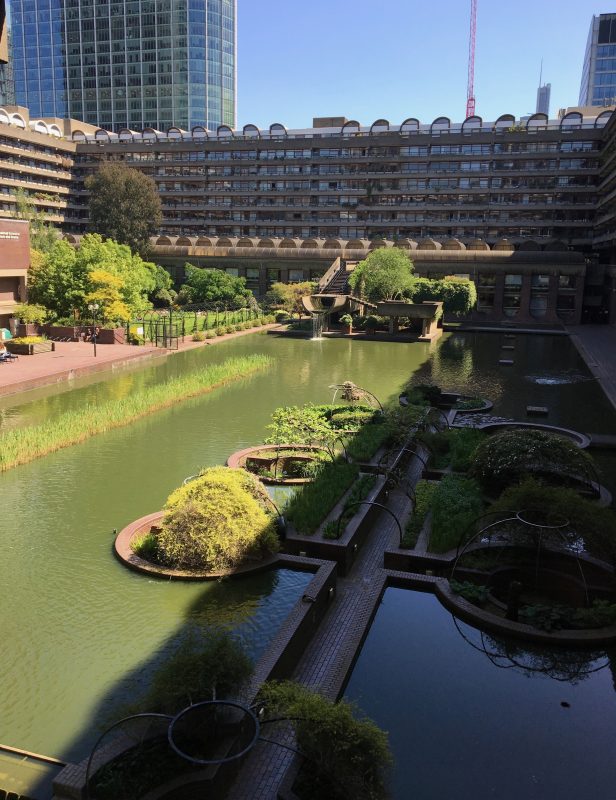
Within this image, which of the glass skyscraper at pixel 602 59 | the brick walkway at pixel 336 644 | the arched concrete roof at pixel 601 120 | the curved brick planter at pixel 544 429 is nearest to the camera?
the brick walkway at pixel 336 644

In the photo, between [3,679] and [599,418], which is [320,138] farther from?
[3,679]

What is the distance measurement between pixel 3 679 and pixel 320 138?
90395 mm

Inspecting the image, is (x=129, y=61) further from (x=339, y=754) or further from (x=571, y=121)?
(x=339, y=754)

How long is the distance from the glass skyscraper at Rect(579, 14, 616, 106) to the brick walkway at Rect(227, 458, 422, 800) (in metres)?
155

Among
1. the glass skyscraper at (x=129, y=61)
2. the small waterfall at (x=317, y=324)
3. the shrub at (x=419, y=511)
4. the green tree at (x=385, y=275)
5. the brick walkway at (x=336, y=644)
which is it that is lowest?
the brick walkway at (x=336, y=644)

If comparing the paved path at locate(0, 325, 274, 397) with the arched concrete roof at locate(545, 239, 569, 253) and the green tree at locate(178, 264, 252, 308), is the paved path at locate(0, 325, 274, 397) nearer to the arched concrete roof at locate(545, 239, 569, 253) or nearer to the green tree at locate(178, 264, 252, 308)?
the green tree at locate(178, 264, 252, 308)

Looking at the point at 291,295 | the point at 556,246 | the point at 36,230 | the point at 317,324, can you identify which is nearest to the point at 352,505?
the point at 317,324

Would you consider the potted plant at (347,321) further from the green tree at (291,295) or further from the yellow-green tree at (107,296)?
the yellow-green tree at (107,296)

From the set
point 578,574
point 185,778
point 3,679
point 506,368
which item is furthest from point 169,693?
point 506,368

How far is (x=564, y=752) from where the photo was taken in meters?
8.47

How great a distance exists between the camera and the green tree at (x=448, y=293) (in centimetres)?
5756

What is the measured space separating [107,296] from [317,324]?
16.2 m

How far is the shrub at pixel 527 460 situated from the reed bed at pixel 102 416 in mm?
12841

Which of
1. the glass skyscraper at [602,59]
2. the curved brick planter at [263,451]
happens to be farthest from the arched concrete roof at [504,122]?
the curved brick planter at [263,451]
